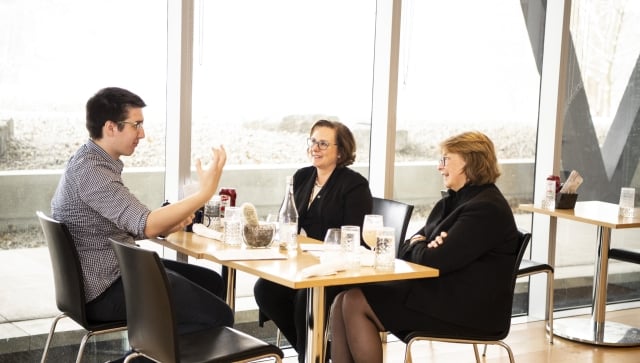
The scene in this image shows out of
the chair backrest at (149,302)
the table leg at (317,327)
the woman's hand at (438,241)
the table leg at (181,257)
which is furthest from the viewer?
the table leg at (181,257)

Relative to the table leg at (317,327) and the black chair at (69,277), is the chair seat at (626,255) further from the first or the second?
the black chair at (69,277)

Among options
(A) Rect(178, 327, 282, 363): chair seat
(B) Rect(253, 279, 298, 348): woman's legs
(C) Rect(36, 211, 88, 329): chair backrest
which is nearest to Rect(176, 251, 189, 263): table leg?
(B) Rect(253, 279, 298, 348): woman's legs

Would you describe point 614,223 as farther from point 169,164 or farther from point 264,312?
point 169,164

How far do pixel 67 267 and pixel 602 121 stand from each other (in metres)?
4.11

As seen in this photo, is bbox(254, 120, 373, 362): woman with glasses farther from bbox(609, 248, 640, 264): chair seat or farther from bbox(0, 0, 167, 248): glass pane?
bbox(609, 248, 640, 264): chair seat

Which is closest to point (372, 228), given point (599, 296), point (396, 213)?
point (396, 213)

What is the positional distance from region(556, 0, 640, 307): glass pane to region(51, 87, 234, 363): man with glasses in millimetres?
3327

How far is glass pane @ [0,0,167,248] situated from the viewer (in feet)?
12.7

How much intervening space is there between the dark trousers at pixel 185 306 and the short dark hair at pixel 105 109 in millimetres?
610

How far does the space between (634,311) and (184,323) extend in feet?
12.4

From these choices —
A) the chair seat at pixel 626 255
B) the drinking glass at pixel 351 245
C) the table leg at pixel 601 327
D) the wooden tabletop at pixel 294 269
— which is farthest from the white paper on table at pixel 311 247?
the chair seat at pixel 626 255

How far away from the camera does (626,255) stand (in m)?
5.00

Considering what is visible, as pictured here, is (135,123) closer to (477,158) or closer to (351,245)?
(351,245)

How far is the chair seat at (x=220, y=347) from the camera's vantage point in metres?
2.78
